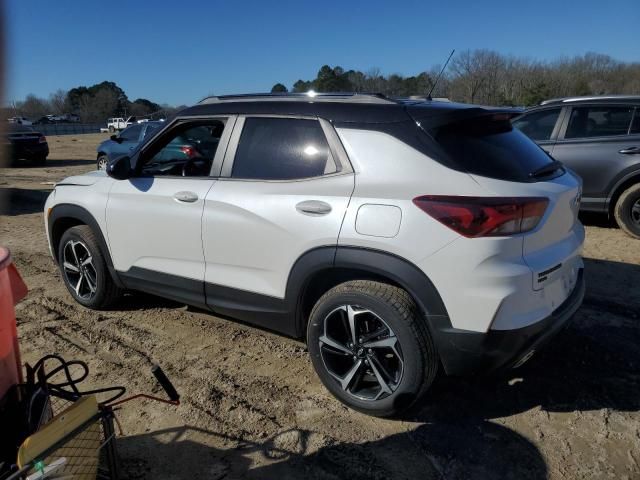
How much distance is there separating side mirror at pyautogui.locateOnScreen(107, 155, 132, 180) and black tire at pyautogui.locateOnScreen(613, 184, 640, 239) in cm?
607

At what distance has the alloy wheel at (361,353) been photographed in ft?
9.46

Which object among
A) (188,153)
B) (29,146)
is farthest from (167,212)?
(29,146)

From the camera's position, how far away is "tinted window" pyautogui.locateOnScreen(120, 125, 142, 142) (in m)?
14.6

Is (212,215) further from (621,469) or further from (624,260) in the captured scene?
(624,260)

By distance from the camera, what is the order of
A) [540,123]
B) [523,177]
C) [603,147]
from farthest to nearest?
[540,123], [603,147], [523,177]

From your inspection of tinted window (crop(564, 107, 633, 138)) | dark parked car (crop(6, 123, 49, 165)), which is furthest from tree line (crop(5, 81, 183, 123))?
tinted window (crop(564, 107, 633, 138))

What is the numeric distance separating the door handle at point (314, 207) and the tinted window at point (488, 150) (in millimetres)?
708

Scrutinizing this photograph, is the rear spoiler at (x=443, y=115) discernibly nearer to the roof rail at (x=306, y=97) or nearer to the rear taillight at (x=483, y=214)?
the roof rail at (x=306, y=97)

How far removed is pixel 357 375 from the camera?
302 cm

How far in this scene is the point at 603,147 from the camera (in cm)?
694

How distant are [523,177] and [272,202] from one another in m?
1.44

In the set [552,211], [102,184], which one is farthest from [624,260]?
[102,184]

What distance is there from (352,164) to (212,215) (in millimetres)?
1065

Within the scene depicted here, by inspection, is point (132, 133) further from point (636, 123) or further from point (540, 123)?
point (636, 123)
